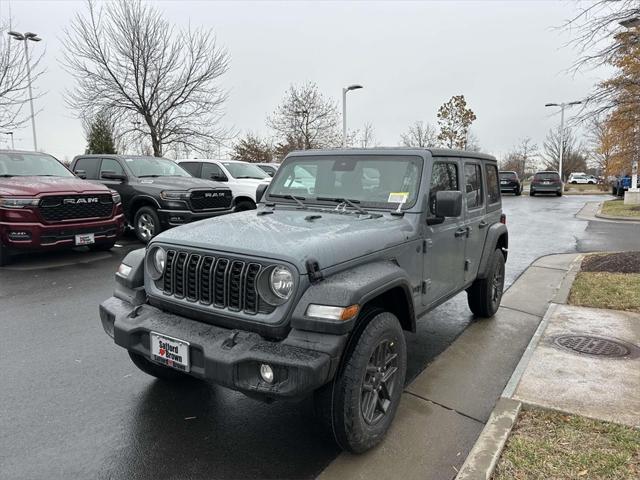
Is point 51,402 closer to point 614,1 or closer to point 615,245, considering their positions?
point 614,1

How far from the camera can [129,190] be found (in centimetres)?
986

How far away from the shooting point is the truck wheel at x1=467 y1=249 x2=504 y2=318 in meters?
5.27

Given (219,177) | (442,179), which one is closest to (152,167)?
(219,177)

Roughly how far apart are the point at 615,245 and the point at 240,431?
10534 mm

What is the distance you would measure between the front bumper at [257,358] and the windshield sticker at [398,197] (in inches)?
59.2

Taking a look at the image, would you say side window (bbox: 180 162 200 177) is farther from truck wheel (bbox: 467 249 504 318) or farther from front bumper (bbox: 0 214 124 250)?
truck wheel (bbox: 467 249 504 318)

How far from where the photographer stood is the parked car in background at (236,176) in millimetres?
12148

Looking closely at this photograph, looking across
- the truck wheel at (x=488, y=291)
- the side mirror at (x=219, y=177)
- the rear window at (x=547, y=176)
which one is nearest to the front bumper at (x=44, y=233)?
the side mirror at (x=219, y=177)

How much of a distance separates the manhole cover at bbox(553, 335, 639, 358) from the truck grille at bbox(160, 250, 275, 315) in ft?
10.9

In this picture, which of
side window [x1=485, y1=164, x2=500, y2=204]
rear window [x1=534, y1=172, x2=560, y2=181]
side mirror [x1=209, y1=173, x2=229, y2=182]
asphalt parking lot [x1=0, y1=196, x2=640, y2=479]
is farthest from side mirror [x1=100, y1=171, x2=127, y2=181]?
→ rear window [x1=534, y1=172, x2=560, y2=181]

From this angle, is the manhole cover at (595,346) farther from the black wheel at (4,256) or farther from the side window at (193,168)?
the side window at (193,168)

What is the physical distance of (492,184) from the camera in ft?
17.9

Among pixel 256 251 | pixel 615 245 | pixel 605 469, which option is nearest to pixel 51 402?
pixel 256 251

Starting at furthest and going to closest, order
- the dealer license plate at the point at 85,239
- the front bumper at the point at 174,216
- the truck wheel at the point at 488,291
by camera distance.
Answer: the front bumper at the point at 174,216 → the dealer license plate at the point at 85,239 → the truck wheel at the point at 488,291
